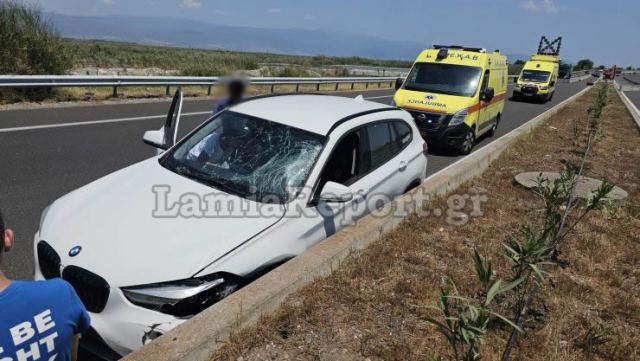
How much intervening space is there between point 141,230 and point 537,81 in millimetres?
27572

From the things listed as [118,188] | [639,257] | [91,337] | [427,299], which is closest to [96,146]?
[118,188]

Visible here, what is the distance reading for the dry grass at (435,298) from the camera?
3.00m

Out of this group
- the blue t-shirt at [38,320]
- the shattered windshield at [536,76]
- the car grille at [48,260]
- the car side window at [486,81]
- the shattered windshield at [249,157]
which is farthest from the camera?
the shattered windshield at [536,76]

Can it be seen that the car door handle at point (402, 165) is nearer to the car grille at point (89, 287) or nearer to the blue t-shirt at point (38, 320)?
the car grille at point (89, 287)

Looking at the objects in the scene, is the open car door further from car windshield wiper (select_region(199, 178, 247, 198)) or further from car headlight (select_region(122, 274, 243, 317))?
car headlight (select_region(122, 274, 243, 317))

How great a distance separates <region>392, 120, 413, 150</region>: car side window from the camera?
5.32 metres

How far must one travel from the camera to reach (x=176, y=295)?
2801mm

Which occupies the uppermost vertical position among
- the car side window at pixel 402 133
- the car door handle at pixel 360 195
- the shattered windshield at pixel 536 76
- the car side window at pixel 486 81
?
the shattered windshield at pixel 536 76

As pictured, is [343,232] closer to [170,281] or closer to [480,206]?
[170,281]

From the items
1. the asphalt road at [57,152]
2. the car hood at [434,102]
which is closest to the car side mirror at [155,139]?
the asphalt road at [57,152]

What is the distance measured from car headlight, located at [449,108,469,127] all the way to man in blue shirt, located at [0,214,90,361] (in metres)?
9.15

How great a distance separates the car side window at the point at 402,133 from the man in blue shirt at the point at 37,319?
410cm

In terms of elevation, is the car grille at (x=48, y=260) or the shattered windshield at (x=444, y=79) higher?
the shattered windshield at (x=444, y=79)

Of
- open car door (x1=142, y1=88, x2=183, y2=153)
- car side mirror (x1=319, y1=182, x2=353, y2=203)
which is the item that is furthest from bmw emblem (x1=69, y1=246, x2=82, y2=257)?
open car door (x1=142, y1=88, x2=183, y2=153)
